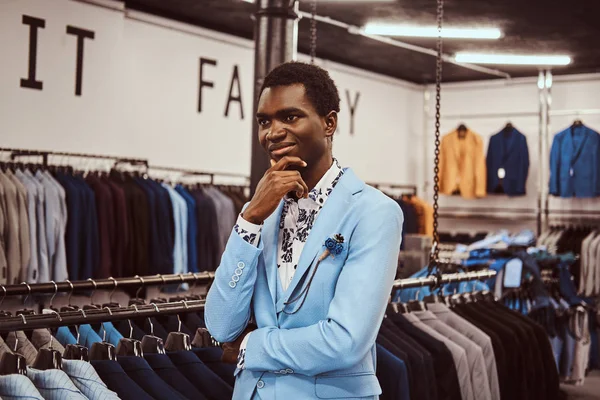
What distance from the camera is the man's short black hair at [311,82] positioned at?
1861 mm

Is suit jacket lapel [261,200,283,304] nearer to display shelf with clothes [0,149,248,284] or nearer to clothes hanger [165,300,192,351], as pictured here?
clothes hanger [165,300,192,351]

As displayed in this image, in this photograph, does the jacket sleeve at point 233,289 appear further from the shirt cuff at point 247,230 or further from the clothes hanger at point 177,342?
the clothes hanger at point 177,342

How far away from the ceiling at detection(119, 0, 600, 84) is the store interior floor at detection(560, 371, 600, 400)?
136 inches

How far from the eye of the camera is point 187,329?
287 centimetres

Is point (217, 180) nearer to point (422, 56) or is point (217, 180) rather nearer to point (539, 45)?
point (422, 56)

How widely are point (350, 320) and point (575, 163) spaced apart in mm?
8868

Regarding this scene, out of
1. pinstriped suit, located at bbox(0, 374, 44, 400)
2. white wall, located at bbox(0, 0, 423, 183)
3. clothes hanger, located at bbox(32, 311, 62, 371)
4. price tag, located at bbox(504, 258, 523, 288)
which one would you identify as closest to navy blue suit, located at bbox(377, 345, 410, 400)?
clothes hanger, located at bbox(32, 311, 62, 371)

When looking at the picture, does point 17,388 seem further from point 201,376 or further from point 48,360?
point 201,376

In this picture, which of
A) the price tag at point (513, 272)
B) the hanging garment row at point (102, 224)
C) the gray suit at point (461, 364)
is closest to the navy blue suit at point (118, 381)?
the gray suit at point (461, 364)

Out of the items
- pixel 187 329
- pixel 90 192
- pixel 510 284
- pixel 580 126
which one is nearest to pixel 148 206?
pixel 90 192

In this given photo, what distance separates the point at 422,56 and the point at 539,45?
153cm

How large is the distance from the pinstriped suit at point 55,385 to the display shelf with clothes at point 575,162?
8864 mm

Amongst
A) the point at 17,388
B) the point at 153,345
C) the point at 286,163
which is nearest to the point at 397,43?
the point at 153,345

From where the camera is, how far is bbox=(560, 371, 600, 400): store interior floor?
22.1 ft
